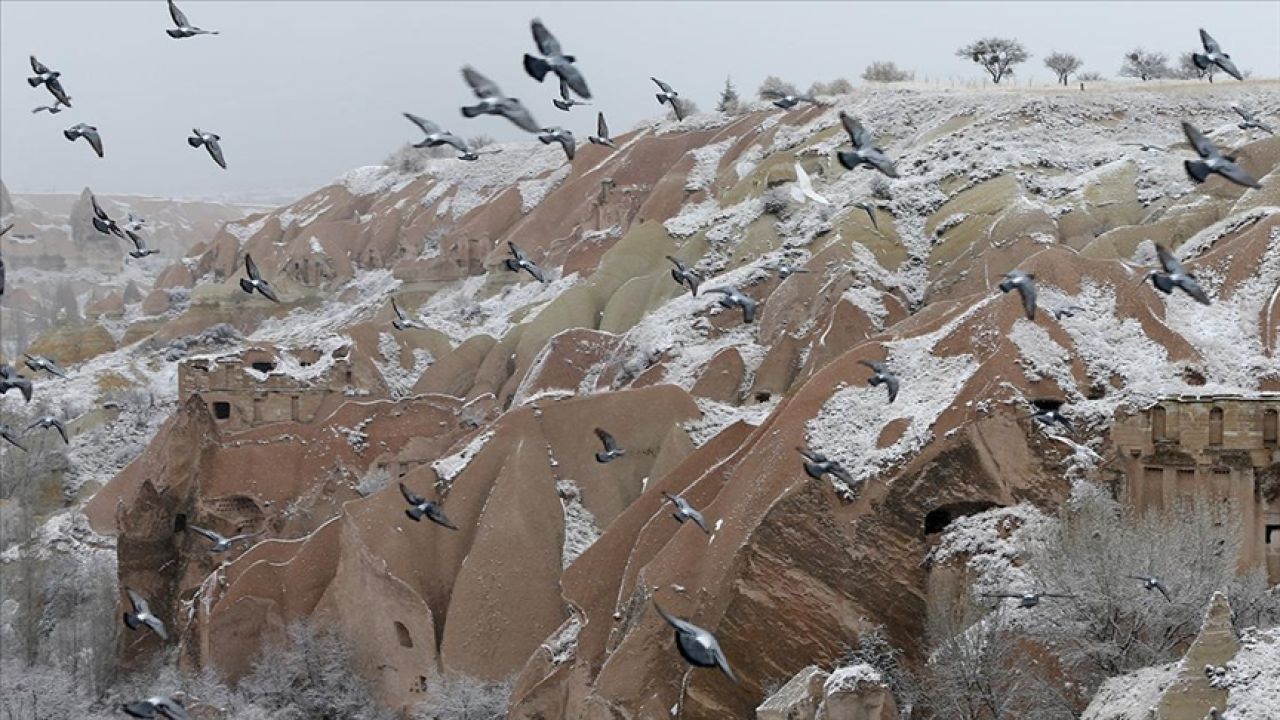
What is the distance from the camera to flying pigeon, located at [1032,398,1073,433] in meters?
34.3

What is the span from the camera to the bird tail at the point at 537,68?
22.8m

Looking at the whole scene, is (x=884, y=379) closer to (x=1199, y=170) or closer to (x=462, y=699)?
(x=1199, y=170)

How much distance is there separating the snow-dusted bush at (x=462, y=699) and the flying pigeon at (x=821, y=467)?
11.6 metres

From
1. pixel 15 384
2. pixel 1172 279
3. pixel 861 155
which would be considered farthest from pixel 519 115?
pixel 15 384

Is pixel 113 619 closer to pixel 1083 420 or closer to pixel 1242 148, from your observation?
pixel 1083 420

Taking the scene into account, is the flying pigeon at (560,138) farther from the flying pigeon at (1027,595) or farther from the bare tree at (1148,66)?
the bare tree at (1148,66)

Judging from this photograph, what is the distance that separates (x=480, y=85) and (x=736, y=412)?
26.3 m

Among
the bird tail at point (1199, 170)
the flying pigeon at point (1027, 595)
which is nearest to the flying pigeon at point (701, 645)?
the bird tail at point (1199, 170)

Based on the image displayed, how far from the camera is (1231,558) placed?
32250mm

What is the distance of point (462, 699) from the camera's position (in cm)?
4409

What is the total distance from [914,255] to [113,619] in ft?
96.4

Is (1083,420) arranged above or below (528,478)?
above

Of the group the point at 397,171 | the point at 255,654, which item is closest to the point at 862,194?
the point at 255,654

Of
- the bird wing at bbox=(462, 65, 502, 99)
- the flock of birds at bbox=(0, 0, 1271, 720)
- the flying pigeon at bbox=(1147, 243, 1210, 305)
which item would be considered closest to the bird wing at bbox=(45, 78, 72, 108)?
the flock of birds at bbox=(0, 0, 1271, 720)
